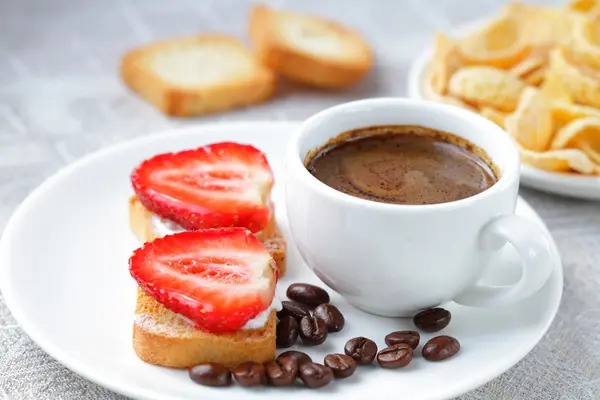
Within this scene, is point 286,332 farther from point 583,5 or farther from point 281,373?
point 583,5

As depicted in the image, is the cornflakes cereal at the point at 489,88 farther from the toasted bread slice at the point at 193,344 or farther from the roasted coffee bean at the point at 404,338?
the toasted bread slice at the point at 193,344

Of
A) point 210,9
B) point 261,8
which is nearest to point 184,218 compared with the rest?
point 261,8

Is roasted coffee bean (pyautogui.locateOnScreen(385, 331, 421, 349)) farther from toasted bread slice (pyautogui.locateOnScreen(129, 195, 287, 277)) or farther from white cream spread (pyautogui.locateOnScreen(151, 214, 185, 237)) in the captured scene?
white cream spread (pyautogui.locateOnScreen(151, 214, 185, 237))

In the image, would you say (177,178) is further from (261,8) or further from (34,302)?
(261,8)

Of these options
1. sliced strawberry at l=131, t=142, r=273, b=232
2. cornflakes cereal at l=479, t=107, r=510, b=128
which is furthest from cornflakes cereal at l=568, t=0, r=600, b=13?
sliced strawberry at l=131, t=142, r=273, b=232

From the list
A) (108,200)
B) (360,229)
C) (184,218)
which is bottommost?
(108,200)

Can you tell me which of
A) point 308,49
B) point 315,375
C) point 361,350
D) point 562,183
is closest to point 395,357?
point 361,350
